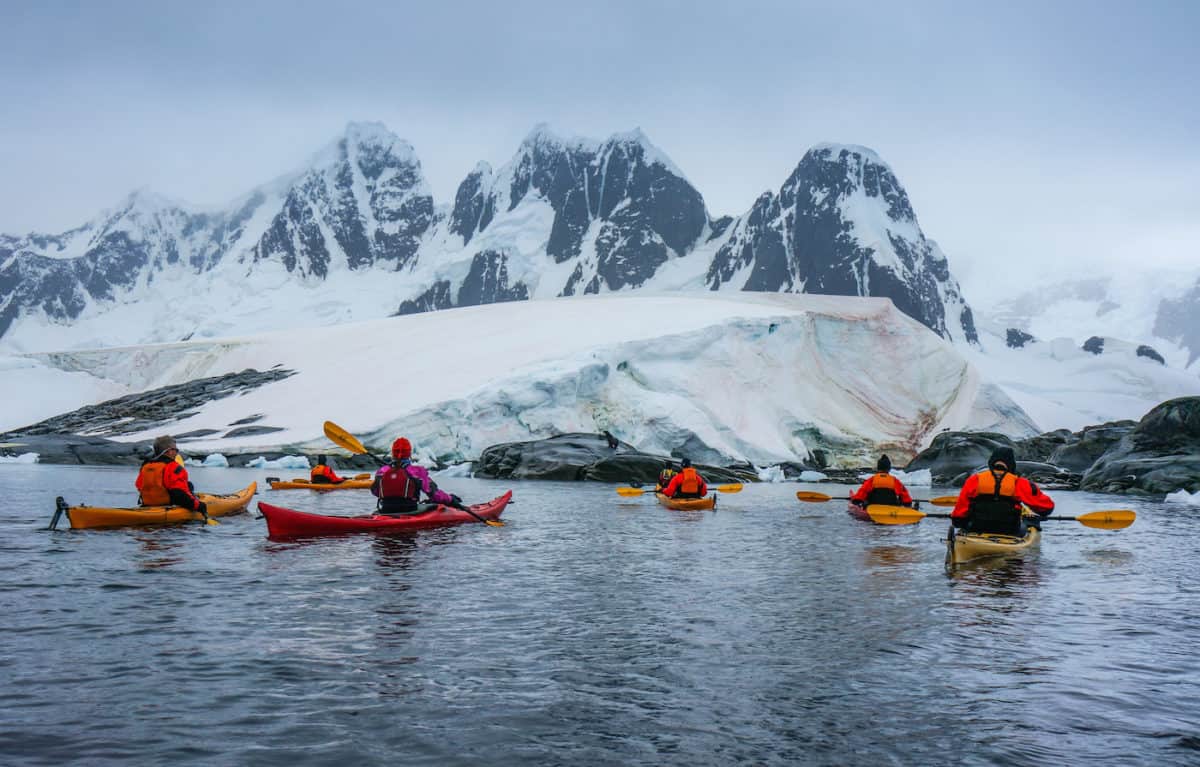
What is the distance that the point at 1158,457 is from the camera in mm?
32438

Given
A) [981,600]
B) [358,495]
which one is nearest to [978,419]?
[358,495]

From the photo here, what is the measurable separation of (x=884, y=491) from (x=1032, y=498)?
510cm

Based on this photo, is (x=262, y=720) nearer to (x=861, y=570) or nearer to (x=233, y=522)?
(x=861, y=570)

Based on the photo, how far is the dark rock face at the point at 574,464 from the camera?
3447cm

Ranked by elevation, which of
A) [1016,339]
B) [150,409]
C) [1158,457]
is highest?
[1016,339]

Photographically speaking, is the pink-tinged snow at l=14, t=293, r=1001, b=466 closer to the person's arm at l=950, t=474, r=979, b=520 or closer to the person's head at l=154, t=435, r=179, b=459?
the person's head at l=154, t=435, r=179, b=459

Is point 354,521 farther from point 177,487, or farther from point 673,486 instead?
point 673,486

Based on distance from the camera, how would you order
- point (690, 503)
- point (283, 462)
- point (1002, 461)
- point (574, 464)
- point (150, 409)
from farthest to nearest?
1. point (150, 409)
2. point (283, 462)
3. point (574, 464)
4. point (690, 503)
5. point (1002, 461)

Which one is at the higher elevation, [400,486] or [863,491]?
[400,486]

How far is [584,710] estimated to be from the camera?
6.09 meters

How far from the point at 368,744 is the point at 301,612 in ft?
12.6

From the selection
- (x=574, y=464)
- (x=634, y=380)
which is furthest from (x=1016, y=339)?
(x=574, y=464)

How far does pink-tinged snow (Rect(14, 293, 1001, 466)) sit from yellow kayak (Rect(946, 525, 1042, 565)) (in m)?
26.6

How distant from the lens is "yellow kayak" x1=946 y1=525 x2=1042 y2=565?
1249 centimetres
